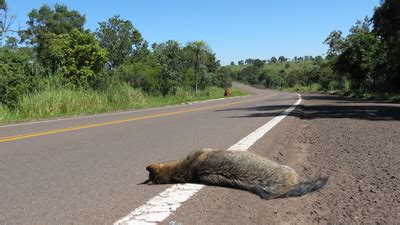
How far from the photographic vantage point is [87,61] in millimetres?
34031

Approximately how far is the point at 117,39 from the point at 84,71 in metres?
26.7

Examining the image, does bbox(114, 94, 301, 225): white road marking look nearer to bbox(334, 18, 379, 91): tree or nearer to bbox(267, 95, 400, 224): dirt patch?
bbox(267, 95, 400, 224): dirt patch

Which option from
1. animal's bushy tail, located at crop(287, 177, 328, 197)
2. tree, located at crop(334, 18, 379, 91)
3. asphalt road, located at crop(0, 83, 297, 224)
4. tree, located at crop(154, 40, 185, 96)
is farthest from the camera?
tree, located at crop(334, 18, 379, 91)

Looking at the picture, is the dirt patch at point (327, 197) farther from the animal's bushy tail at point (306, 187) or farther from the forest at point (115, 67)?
the forest at point (115, 67)

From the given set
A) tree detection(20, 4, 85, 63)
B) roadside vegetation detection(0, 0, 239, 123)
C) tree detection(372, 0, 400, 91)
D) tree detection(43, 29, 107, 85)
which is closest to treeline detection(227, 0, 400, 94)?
tree detection(372, 0, 400, 91)

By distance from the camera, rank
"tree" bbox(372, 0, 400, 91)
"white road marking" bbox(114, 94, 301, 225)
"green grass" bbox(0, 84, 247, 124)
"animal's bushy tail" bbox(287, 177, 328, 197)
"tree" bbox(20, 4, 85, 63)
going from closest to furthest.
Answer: "white road marking" bbox(114, 94, 301, 225), "animal's bushy tail" bbox(287, 177, 328, 197), "green grass" bbox(0, 84, 247, 124), "tree" bbox(372, 0, 400, 91), "tree" bbox(20, 4, 85, 63)

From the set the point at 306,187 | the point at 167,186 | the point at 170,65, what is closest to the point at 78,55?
the point at 170,65

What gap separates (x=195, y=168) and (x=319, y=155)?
3.23m

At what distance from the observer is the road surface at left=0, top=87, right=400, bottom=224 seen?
4355 millimetres

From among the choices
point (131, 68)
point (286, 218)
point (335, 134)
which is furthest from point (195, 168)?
point (131, 68)

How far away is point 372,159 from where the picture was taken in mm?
7230

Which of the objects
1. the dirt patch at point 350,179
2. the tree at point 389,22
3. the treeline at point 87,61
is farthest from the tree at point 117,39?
the dirt patch at point 350,179

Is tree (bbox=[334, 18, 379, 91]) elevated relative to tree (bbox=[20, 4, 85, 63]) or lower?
lower

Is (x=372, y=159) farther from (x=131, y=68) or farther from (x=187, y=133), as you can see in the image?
(x=131, y=68)
